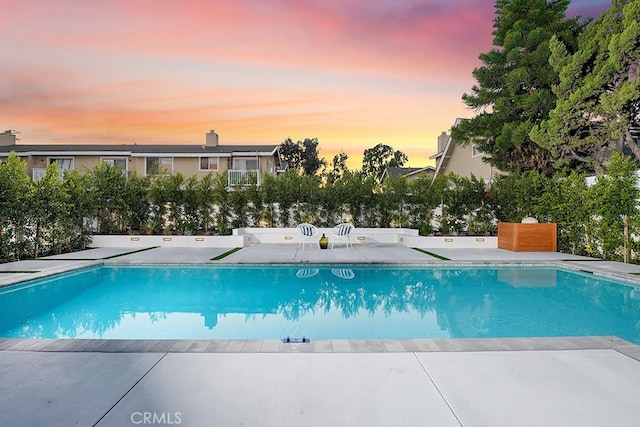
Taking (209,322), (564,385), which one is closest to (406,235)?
(209,322)

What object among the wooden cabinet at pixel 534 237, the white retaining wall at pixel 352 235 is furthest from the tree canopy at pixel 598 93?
the white retaining wall at pixel 352 235

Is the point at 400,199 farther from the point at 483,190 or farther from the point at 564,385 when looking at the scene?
the point at 564,385

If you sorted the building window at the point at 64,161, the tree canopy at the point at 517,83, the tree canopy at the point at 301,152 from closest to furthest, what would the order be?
1. the tree canopy at the point at 517,83
2. the building window at the point at 64,161
3. the tree canopy at the point at 301,152

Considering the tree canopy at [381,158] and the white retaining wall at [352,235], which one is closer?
the white retaining wall at [352,235]

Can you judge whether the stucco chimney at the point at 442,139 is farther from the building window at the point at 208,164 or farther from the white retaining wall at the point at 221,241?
the building window at the point at 208,164

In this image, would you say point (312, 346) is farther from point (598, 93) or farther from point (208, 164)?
point (208, 164)

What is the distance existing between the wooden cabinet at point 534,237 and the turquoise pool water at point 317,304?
9.68 feet

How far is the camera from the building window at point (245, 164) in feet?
78.0

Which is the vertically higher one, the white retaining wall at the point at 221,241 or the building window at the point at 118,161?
the building window at the point at 118,161

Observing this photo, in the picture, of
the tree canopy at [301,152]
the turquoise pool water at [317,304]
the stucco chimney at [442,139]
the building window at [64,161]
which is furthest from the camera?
the tree canopy at [301,152]

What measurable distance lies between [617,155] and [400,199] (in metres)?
6.88

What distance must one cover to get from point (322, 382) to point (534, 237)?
11.5 metres

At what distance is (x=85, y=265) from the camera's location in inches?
355

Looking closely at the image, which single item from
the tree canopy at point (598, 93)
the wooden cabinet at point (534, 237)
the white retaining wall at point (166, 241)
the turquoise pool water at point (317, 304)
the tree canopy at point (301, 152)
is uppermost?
the tree canopy at point (301, 152)
